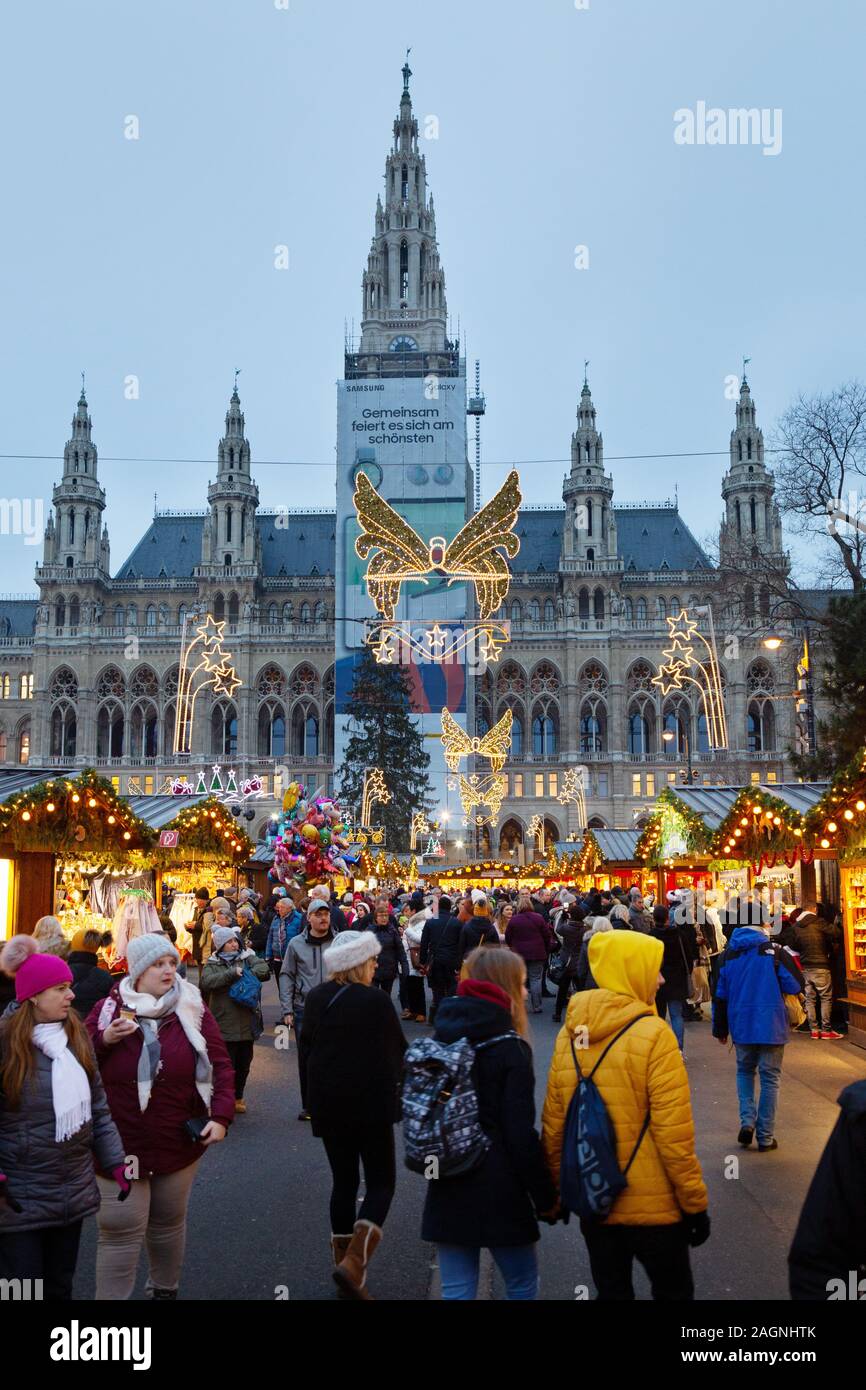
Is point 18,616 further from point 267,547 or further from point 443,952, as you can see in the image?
point 443,952

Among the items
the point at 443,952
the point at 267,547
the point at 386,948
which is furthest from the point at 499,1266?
the point at 267,547

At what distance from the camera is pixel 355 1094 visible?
5207 millimetres

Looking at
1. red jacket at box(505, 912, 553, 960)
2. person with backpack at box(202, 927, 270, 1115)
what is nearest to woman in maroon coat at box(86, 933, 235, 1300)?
person with backpack at box(202, 927, 270, 1115)

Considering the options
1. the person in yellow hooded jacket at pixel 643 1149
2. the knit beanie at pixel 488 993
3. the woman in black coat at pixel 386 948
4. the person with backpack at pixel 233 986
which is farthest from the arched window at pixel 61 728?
the person in yellow hooded jacket at pixel 643 1149

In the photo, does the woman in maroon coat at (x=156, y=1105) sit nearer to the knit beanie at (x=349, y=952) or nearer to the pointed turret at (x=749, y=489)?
the knit beanie at (x=349, y=952)

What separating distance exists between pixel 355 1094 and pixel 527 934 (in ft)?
32.8

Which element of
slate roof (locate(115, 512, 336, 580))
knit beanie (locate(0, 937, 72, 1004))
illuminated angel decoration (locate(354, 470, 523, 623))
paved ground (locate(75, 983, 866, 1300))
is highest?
→ slate roof (locate(115, 512, 336, 580))

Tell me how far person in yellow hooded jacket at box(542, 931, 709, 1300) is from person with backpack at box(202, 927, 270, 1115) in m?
5.40

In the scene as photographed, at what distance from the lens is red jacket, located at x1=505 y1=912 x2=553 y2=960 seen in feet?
48.9

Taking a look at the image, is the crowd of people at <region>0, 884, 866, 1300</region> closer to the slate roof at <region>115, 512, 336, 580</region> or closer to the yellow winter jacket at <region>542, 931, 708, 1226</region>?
the yellow winter jacket at <region>542, 931, 708, 1226</region>

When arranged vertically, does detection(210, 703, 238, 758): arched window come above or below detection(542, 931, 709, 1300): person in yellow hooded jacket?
above

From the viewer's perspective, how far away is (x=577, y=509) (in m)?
67.1
